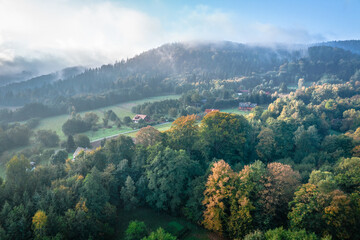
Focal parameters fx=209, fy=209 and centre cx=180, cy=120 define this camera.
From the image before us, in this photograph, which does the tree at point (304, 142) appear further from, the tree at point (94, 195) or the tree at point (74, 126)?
the tree at point (74, 126)

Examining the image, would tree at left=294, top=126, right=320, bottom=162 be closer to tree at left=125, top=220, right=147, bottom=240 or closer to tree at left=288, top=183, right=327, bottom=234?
tree at left=288, top=183, right=327, bottom=234

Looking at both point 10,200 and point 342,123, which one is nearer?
point 10,200

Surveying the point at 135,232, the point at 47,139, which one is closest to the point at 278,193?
the point at 135,232

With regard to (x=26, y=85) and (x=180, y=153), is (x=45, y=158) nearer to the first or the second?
(x=180, y=153)

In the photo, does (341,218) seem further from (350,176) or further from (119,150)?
(119,150)

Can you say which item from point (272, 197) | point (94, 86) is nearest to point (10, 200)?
point (272, 197)

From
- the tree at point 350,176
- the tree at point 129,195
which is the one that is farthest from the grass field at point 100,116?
the tree at point 350,176

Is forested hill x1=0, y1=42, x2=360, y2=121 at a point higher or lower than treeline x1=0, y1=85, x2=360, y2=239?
higher

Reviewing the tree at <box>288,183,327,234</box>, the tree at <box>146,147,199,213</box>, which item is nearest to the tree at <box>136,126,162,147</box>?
the tree at <box>146,147,199,213</box>
